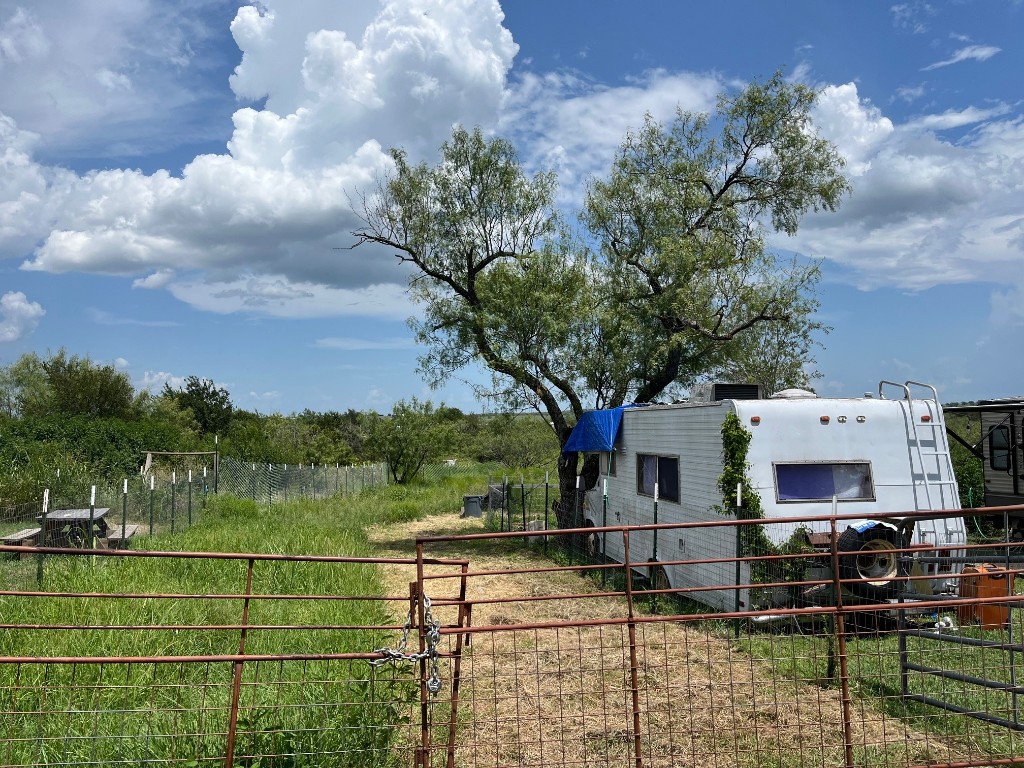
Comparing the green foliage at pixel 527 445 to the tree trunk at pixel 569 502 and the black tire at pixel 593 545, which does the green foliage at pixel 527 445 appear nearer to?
the tree trunk at pixel 569 502

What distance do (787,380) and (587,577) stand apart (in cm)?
1077

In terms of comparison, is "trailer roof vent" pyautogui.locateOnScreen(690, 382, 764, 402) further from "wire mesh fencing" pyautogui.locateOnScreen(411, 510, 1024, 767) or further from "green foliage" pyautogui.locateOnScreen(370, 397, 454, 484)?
"green foliage" pyautogui.locateOnScreen(370, 397, 454, 484)

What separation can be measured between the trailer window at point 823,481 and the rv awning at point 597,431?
419 cm

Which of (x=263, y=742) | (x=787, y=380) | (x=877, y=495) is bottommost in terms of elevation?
(x=263, y=742)

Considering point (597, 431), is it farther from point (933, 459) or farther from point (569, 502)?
point (933, 459)

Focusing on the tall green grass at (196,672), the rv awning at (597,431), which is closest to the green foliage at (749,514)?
the rv awning at (597,431)

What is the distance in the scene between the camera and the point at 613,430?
13930 millimetres

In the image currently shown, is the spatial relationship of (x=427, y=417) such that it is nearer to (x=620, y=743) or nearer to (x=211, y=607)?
(x=211, y=607)

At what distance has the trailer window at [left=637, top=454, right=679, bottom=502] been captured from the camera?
11.5 metres

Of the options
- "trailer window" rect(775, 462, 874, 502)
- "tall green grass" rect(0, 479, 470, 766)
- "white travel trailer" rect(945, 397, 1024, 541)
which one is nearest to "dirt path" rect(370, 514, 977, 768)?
"tall green grass" rect(0, 479, 470, 766)

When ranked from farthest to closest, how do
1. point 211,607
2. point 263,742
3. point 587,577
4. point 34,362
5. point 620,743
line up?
point 34,362 < point 587,577 < point 211,607 < point 620,743 < point 263,742

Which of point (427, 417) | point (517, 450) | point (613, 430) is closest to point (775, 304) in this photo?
point (613, 430)

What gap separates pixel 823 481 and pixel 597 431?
5408mm

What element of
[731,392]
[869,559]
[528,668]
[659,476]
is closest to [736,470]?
[869,559]
